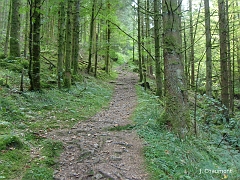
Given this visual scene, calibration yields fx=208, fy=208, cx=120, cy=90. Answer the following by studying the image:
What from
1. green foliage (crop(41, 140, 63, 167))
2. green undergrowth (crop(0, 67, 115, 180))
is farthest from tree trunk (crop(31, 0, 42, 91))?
green foliage (crop(41, 140, 63, 167))

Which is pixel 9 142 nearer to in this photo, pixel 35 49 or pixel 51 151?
pixel 51 151

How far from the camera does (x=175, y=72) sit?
17.7ft

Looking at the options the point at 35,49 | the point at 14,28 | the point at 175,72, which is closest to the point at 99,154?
the point at 175,72

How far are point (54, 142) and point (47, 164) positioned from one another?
36.1 inches

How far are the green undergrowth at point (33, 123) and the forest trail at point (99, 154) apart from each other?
28 cm

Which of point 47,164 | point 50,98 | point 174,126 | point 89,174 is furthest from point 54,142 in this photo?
point 50,98

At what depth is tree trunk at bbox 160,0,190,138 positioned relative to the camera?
5398 mm

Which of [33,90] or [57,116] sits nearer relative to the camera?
[57,116]

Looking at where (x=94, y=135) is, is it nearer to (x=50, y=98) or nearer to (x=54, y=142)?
(x=54, y=142)

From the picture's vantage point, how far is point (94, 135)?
5746mm

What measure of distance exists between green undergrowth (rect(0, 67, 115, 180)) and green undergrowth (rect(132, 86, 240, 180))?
6.68 ft

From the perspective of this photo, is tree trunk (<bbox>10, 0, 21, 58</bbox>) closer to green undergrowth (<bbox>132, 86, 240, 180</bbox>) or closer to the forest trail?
the forest trail

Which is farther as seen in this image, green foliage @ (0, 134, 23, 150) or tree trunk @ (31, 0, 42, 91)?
tree trunk @ (31, 0, 42, 91)

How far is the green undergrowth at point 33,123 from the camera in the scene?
3811 millimetres
